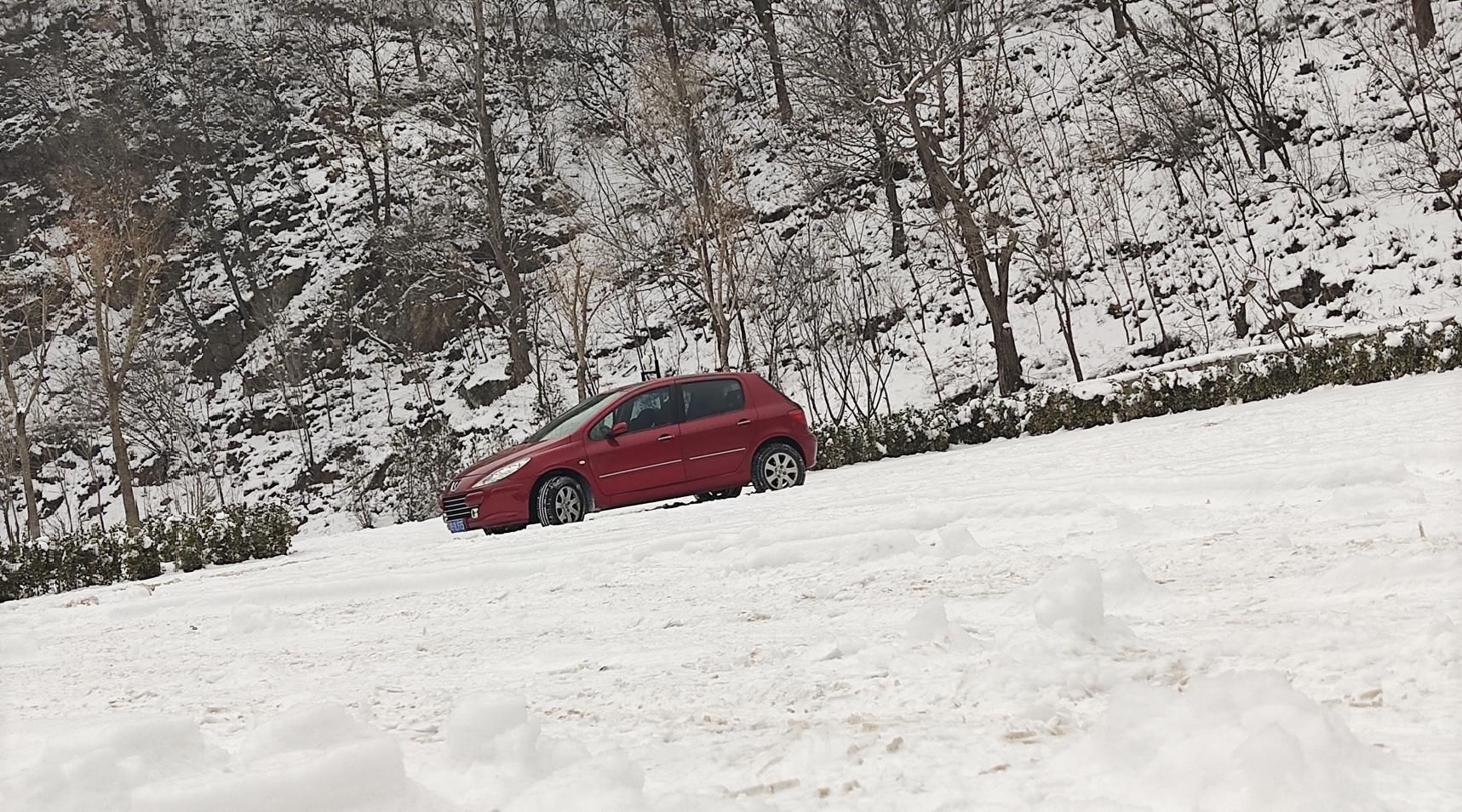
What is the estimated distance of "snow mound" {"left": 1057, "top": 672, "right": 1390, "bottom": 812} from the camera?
1.46 metres

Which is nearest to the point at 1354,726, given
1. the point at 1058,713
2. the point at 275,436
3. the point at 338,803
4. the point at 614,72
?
the point at 1058,713

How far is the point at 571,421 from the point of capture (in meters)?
10.8

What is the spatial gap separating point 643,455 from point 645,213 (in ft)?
65.2

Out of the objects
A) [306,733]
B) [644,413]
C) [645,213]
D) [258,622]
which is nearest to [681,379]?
[644,413]

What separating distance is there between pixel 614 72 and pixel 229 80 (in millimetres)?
14987

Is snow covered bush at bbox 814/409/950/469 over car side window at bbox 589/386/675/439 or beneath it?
beneath

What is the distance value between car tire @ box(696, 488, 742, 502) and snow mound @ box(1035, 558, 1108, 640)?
843cm

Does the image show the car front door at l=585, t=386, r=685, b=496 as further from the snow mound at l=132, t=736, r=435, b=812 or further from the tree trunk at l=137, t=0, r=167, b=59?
the tree trunk at l=137, t=0, r=167, b=59

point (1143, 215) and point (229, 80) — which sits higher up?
point (229, 80)

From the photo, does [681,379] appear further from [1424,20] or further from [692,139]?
[1424,20]

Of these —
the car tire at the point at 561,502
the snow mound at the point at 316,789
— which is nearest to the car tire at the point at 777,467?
the car tire at the point at 561,502

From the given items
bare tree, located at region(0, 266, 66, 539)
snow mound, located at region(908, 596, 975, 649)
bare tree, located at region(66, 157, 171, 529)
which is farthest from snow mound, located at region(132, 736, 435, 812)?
bare tree, located at region(0, 266, 66, 539)

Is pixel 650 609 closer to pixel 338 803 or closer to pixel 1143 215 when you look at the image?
pixel 338 803

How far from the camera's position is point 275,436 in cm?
3109
